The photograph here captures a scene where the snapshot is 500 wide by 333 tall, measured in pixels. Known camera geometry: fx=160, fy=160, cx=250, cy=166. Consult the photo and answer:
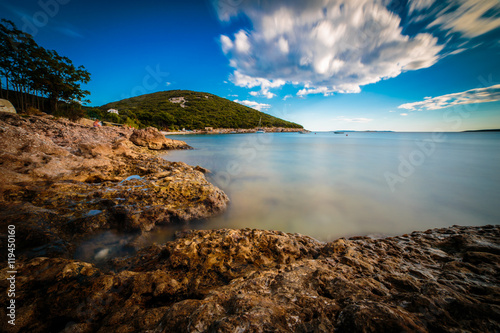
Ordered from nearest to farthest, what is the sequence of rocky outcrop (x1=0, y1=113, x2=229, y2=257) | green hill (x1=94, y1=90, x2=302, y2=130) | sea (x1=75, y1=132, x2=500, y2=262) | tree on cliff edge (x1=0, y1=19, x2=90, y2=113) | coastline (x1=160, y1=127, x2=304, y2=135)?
rocky outcrop (x1=0, y1=113, x2=229, y2=257)
sea (x1=75, y1=132, x2=500, y2=262)
tree on cliff edge (x1=0, y1=19, x2=90, y2=113)
green hill (x1=94, y1=90, x2=302, y2=130)
coastline (x1=160, y1=127, x2=304, y2=135)

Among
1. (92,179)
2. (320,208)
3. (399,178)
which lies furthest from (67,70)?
(399,178)

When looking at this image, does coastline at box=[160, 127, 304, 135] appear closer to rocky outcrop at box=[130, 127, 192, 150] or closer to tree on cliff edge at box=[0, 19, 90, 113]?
tree on cliff edge at box=[0, 19, 90, 113]

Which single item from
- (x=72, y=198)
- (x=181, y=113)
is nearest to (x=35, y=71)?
(x=72, y=198)

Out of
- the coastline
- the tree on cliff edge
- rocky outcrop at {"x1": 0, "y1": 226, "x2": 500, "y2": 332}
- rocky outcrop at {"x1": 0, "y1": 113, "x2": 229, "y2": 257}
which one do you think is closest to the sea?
Answer: rocky outcrop at {"x1": 0, "y1": 113, "x2": 229, "y2": 257}

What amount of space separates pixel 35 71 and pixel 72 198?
1103 inches

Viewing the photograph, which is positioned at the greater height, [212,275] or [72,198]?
[72,198]

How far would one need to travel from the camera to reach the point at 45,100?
23.2 meters

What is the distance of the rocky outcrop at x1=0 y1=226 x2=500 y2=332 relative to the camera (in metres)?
1.12

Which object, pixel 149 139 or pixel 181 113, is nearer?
pixel 149 139

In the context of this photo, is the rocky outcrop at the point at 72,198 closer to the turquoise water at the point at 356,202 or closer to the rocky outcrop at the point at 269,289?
the turquoise water at the point at 356,202

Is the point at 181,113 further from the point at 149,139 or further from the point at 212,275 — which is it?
the point at 212,275

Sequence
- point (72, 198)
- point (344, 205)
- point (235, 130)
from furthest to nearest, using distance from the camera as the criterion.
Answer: point (235, 130) < point (344, 205) < point (72, 198)

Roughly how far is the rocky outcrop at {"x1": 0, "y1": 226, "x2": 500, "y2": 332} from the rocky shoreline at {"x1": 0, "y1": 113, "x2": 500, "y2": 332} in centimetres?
1

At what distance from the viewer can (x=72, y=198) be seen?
3.69 meters
